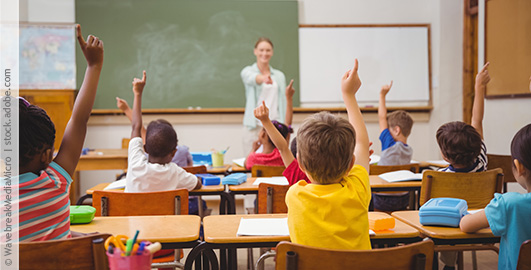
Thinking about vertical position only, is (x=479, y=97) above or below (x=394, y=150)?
above

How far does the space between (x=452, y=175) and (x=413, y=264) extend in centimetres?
129

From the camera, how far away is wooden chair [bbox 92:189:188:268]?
219 centimetres

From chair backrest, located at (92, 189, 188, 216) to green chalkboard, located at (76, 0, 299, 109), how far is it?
3990mm

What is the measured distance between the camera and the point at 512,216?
1.48 m

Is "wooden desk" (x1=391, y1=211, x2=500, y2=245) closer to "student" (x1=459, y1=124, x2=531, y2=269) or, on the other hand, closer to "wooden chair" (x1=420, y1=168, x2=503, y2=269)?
"student" (x1=459, y1=124, x2=531, y2=269)

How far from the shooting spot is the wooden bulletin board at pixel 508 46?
4.63 meters

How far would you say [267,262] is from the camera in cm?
348

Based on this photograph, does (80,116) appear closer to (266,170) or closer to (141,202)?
(141,202)

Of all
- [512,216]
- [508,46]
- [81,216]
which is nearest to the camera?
[512,216]

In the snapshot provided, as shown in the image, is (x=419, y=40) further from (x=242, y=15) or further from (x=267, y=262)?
(x=267, y=262)

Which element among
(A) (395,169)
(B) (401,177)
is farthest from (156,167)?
(A) (395,169)

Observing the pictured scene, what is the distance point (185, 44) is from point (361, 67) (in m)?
2.37

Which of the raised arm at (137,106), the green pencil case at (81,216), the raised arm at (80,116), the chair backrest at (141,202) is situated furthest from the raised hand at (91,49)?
the raised arm at (137,106)

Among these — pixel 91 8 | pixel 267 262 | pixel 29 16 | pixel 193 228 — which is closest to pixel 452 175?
pixel 193 228
